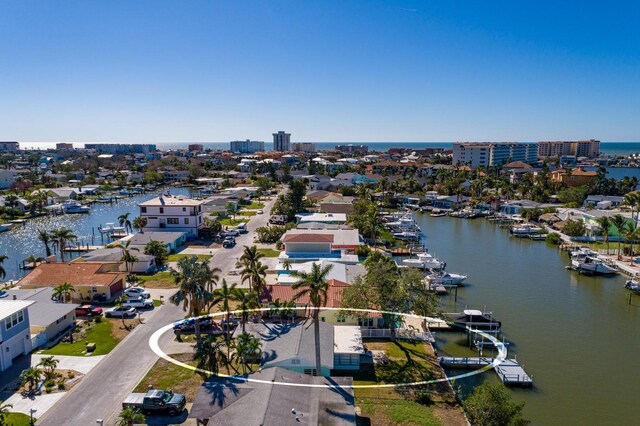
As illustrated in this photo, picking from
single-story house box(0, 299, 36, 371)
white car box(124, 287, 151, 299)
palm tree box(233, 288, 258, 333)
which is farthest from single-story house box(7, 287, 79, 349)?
palm tree box(233, 288, 258, 333)

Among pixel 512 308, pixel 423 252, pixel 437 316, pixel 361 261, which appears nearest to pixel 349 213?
pixel 423 252

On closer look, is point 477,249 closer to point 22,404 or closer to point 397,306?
point 397,306

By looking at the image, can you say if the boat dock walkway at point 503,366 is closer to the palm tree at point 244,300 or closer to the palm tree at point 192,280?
the palm tree at point 244,300

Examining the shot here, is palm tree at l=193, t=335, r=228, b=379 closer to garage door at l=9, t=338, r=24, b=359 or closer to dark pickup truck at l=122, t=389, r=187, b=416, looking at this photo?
dark pickup truck at l=122, t=389, r=187, b=416

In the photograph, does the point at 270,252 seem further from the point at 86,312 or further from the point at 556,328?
the point at 556,328

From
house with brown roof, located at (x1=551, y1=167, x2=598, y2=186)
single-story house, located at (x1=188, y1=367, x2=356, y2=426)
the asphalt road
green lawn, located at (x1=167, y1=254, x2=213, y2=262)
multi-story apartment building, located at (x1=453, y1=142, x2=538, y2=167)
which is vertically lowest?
the asphalt road

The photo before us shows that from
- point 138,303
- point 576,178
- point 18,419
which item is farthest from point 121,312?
point 576,178
